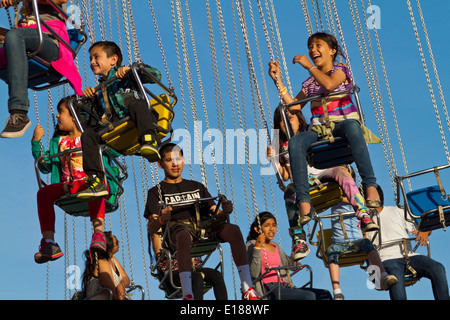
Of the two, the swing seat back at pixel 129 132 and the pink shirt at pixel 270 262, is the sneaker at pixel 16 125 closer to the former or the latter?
the swing seat back at pixel 129 132

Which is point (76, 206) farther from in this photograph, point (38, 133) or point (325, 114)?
point (325, 114)

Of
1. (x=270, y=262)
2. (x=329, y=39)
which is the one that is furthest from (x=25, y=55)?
(x=270, y=262)

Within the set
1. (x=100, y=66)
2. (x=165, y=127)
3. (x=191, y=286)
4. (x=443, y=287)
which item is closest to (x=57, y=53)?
(x=100, y=66)

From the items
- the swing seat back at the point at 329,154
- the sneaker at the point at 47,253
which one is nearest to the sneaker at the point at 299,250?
the swing seat back at the point at 329,154

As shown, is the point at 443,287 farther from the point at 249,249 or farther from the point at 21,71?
the point at 21,71

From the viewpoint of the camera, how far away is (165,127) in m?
9.62

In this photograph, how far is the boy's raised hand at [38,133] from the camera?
1090 cm

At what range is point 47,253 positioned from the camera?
32.5 ft

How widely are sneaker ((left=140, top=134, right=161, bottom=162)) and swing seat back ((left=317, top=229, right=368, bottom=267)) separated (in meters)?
2.55

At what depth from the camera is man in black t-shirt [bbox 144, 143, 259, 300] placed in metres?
9.45

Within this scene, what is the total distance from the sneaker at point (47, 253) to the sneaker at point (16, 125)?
177cm

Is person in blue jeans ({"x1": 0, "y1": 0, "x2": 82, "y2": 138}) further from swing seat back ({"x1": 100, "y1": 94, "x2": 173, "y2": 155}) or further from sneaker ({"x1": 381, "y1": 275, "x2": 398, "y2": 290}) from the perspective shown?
sneaker ({"x1": 381, "y1": 275, "x2": 398, "y2": 290})

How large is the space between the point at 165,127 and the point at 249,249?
2056 mm
